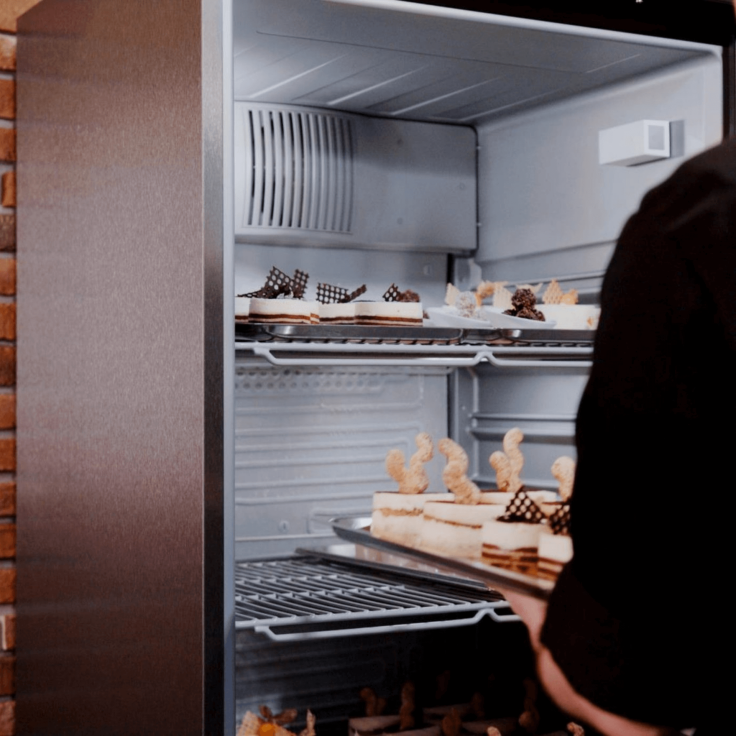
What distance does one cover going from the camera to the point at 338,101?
2047 mm

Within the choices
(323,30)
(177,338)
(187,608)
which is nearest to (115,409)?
(177,338)

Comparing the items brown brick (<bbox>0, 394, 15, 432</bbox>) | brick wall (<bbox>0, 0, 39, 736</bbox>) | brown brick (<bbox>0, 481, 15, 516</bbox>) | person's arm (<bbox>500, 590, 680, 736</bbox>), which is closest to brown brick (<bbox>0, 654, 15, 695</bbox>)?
brick wall (<bbox>0, 0, 39, 736</bbox>)

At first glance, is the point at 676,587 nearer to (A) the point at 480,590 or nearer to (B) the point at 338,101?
(A) the point at 480,590

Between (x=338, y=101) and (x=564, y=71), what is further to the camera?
(x=338, y=101)

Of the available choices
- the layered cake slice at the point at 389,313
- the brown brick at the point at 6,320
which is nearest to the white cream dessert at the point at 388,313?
the layered cake slice at the point at 389,313

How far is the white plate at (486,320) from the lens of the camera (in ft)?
6.27


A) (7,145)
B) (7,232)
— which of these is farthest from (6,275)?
(7,145)

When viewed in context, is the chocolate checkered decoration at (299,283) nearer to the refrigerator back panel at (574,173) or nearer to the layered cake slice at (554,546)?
the refrigerator back panel at (574,173)

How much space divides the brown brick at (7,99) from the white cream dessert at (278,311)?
2.04 feet

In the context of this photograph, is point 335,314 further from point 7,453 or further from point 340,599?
point 7,453

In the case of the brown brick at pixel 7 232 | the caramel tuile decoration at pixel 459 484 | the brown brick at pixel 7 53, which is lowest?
the caramel tuile decoration at pixel 459 484

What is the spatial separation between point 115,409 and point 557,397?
0.88 meters

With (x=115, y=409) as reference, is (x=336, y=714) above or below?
below

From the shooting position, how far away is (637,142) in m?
1.83
